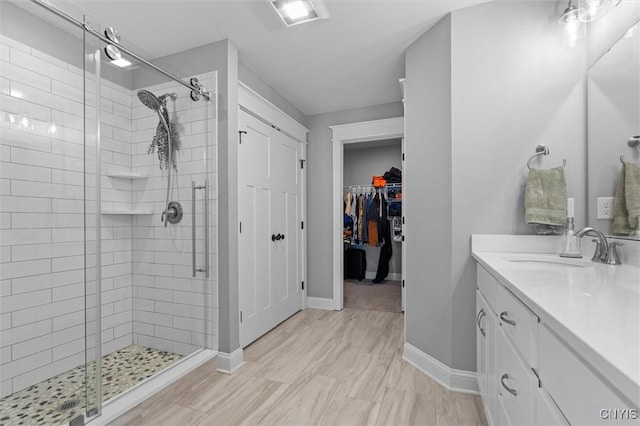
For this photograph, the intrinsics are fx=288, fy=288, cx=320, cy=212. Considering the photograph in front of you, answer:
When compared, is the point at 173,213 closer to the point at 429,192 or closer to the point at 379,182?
the point at 429,192

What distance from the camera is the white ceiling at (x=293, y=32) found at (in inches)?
71.3

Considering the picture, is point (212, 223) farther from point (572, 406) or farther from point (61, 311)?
point (572, 406)

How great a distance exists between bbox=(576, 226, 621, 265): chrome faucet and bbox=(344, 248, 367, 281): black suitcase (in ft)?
12.4

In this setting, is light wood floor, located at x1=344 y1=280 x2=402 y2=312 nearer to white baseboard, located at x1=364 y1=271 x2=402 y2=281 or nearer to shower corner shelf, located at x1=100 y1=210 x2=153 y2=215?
white baseboard, located at x1=364 y1=271 x2=402 y2=281

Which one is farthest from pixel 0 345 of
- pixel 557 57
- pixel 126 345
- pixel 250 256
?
pixel 557 57

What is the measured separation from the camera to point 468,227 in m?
1.85

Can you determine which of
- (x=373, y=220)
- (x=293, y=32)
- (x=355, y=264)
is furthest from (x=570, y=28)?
(x=355, y=264)

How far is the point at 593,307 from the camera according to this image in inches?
28.6

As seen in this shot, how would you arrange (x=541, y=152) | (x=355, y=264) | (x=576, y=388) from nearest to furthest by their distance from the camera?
(x=576, y=388) → (x=541, y=152) → (x=355, y=264)

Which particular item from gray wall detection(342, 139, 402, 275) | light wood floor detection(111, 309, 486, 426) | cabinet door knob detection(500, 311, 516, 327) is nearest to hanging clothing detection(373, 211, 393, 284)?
gray wall detection(342, 139, 402, 275)

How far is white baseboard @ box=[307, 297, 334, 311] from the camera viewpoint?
3.53 metres

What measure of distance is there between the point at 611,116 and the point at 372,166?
377 cm

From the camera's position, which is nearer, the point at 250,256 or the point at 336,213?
the point at 250,256

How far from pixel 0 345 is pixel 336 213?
2.80 m
